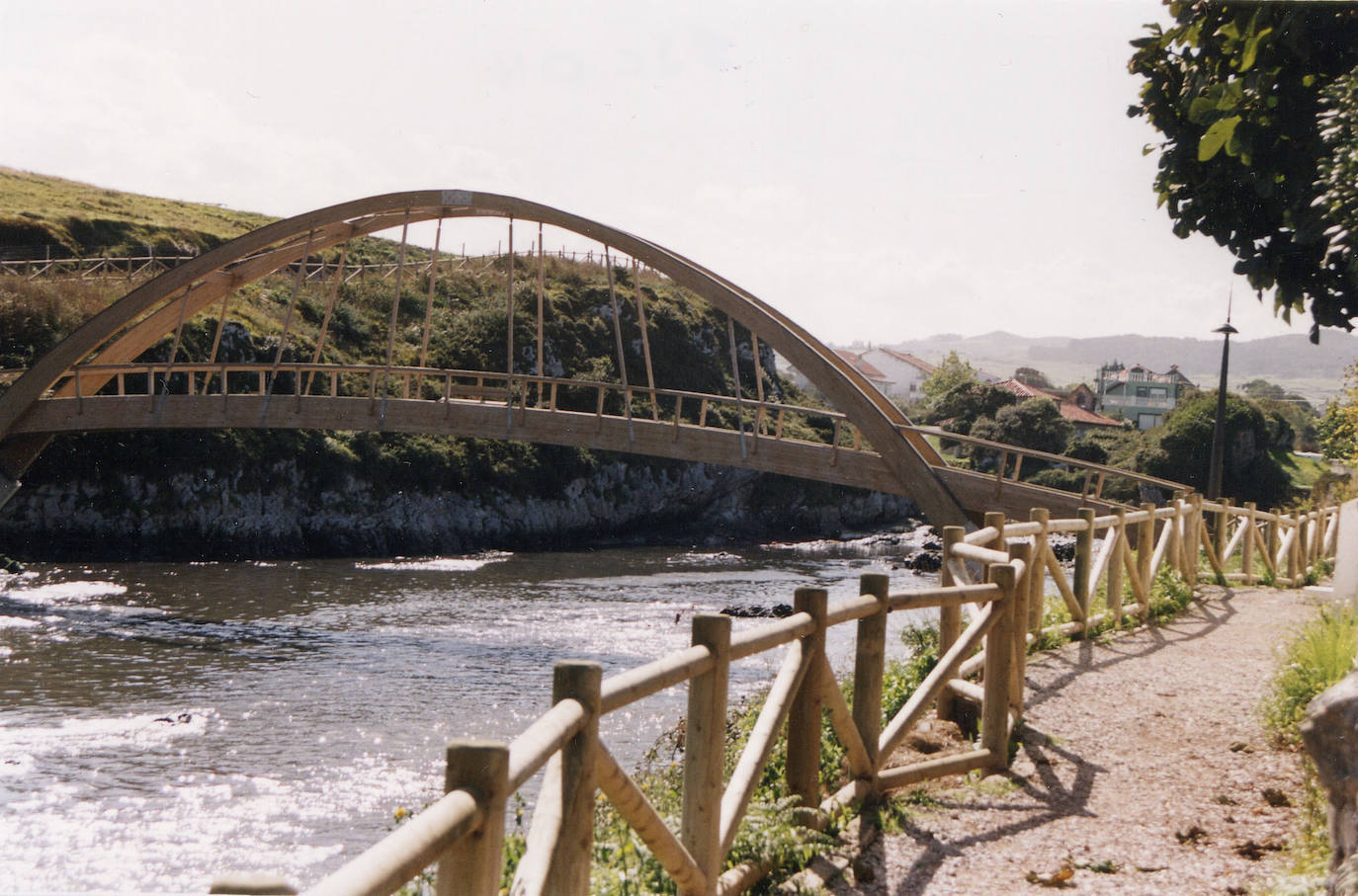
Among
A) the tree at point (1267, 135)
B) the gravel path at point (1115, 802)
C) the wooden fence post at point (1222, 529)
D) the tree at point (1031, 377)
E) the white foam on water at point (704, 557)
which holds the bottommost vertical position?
the white foam on water at point (704, 557)

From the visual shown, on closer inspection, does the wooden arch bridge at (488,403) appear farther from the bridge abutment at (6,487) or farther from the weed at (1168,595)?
the weed at (1168,595)

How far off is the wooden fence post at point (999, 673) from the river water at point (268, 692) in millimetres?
5252

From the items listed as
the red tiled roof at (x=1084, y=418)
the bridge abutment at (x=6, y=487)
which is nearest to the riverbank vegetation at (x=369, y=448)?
the bridge abutment at (x=6, y=487)

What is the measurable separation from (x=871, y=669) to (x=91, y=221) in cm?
5268

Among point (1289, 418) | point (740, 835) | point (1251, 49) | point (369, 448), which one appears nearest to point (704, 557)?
point (369, 448)

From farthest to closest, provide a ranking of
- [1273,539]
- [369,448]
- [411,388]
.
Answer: [411,388] → [369,448] → [1273,539]

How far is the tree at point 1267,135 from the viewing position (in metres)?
5.91

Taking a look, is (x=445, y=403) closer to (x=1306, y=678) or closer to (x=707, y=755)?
(x=1306, y=678)

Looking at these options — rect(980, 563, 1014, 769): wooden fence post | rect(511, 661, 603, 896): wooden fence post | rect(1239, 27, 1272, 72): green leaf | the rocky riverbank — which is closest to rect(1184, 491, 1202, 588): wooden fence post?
rect(1239, 27, 1272, 72): green leaf

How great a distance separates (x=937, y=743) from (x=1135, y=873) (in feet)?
6.77

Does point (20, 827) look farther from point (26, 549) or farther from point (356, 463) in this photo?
point (356, 463)

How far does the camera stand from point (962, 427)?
178 feet

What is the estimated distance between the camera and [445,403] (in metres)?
21.8

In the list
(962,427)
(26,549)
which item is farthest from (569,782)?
(962,427)
